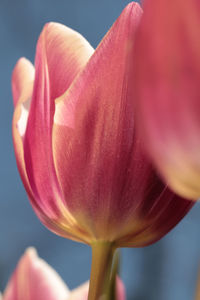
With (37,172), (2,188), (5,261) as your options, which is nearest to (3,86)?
(2,188)

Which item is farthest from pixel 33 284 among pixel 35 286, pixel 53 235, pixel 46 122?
pixel 53 235

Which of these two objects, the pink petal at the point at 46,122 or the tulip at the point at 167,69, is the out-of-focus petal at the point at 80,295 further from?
the tulip at the point at 167,69

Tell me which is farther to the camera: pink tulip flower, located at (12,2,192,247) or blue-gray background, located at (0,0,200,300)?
blue-gray background, located at (0,0,200,300)

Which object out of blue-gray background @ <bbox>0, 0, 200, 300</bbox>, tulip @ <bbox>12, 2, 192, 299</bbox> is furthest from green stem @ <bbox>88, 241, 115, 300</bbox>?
blue-gray background @ <bbox>0, 0, 200, 300</bbox>

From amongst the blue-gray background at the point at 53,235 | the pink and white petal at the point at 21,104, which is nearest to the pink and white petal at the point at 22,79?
the pink and white petal at the point at 21,104

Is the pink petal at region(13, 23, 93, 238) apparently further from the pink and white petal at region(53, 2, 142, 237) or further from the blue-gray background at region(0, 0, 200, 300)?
the blue-gray background at region(0, 0, 200, 300)
